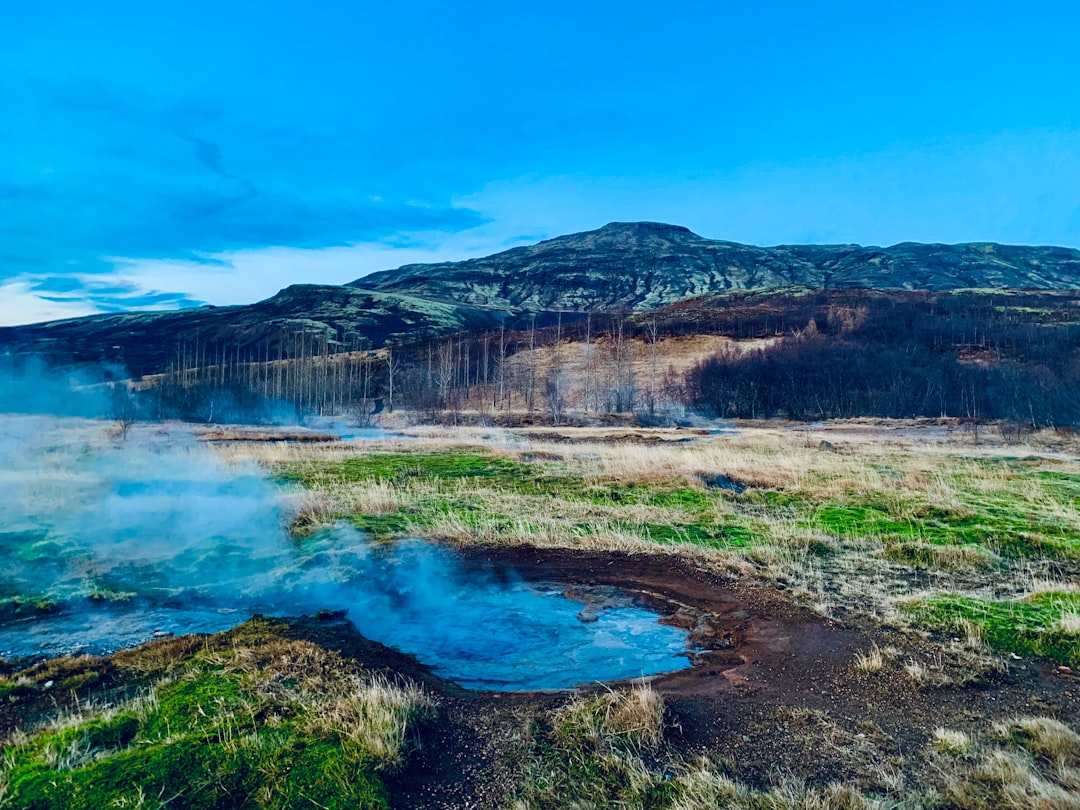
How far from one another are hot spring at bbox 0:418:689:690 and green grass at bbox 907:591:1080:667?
3.88 meters

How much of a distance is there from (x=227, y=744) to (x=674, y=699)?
14.5ft

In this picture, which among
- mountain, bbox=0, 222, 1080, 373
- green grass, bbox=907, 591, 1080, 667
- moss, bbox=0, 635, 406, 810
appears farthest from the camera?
mountain, bbox=0, 222, 1080, 373

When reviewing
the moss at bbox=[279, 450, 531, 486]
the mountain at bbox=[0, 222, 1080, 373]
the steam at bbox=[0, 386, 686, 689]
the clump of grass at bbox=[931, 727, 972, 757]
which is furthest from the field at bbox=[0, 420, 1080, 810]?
the mountain at bbox=[0, 222, 1080, 373]

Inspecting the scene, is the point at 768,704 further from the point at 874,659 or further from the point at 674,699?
the point at 874,659

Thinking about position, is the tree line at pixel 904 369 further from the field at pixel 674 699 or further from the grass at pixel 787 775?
the grass at pixel 787 775

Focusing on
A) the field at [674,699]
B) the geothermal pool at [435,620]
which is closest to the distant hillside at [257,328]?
the geothermal pool at [435,620]

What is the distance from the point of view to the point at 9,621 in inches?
375

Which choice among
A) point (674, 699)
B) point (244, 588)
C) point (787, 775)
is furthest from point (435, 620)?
point (787, 775)

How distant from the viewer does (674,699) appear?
6992mm

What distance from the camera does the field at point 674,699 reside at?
17.1ft

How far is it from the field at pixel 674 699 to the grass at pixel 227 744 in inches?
0.9

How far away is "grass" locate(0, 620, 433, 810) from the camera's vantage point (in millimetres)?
4973

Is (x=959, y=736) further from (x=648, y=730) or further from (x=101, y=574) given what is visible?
(x=101, y=574)

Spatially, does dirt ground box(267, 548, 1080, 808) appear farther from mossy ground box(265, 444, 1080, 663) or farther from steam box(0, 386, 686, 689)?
mossy ground box(265, 444, 1080, 663)
